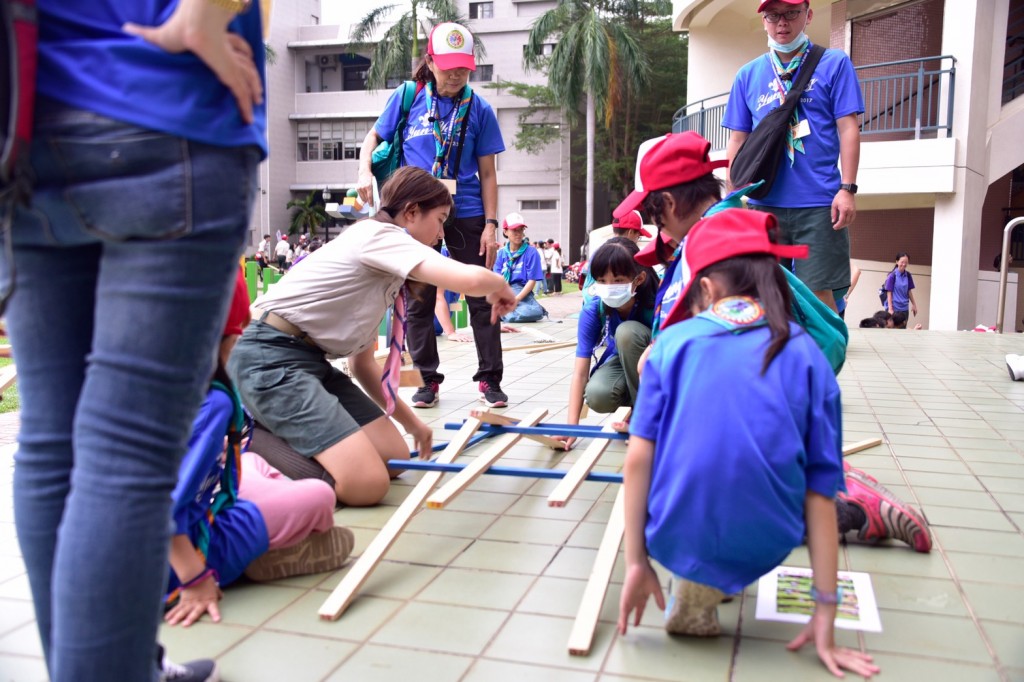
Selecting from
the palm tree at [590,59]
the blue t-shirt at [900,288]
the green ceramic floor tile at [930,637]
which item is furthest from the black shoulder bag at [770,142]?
the palm tree at [590,59]

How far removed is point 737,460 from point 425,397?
3633 mm

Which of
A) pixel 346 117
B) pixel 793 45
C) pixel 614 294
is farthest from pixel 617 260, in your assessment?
pixel 346 117

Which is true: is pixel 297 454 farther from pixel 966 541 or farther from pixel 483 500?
pixel 966 541

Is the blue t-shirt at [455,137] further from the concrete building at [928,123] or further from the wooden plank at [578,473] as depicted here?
the concrete building at [928,123]

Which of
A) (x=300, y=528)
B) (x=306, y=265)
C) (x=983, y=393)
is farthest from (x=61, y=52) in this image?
(x=983, y=393)

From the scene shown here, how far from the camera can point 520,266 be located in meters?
12.1

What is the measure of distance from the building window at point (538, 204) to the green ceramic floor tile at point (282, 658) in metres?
40.0

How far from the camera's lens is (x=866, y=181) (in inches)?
544

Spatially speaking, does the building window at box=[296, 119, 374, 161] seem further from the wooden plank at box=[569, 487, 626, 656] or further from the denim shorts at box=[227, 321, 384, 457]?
the wooden plank at box=[569, 487, 626, 656]

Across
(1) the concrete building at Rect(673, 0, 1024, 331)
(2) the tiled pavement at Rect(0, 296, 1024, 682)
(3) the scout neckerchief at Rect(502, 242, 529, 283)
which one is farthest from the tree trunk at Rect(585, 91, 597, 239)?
(2) the tiled pavement at Rect(0, 296, 1024, 682)

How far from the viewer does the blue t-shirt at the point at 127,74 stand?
130cm

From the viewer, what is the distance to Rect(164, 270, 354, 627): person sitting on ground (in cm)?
231

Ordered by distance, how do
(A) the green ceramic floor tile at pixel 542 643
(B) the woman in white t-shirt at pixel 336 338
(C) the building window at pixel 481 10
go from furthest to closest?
(C) the building window at pixel 481 10, (B) the woman in white t-shirt at pixel 336 338, (A) the green ceramic floor tile at pixel 542 643

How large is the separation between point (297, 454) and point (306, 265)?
0.77 m
